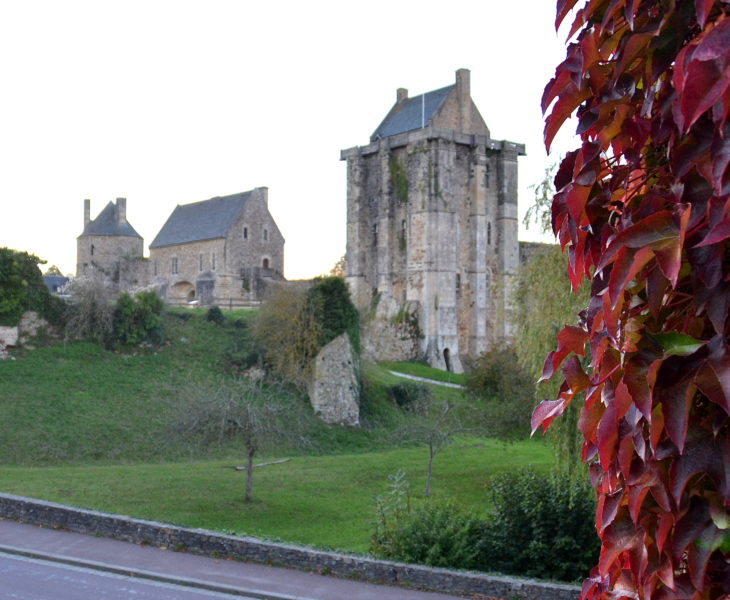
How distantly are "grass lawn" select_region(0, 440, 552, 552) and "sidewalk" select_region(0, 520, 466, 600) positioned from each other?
303 cm

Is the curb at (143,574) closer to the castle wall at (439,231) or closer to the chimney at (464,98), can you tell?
the castle wall at (439,231)

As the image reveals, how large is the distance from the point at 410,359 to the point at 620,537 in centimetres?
4475

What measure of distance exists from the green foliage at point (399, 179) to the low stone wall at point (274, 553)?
1420 inches

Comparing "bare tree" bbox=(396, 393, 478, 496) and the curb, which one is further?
"bare tree" bbox=(396, 393, 478, 496)

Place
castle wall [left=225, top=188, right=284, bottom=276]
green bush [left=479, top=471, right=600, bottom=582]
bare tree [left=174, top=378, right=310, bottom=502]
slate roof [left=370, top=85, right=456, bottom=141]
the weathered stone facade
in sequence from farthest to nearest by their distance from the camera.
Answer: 1. castle wall [left=225, top=188, right=284, bottom=276]
2. slate roof [left=370, top=85, right=456, bottom=141]
3. the weathered stone facade
4. bare tree [left=174, top=378, right=310, bottom=502]
5. green bush [left=479, top=471, right=600, bottom=582]

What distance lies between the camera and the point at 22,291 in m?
29.9

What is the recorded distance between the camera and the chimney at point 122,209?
2539 inches

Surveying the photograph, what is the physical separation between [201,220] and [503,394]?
119 ft

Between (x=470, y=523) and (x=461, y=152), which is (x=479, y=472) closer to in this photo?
(x=470, y=523)

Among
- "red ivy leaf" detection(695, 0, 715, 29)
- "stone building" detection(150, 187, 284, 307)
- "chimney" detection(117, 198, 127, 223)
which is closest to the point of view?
"red ivy leaf" detection(695, 0, 715, 29)

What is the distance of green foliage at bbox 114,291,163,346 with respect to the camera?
3117 cm

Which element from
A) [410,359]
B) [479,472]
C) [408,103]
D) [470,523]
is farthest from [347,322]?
[408,103]

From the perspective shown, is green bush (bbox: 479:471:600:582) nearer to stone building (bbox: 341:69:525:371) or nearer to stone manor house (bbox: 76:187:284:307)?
stone building (bbox: 341:69:525:371)

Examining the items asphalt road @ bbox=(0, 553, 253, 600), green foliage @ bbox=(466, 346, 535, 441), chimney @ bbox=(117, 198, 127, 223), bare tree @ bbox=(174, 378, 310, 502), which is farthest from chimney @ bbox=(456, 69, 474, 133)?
asphalt road @ bbox=(0, 553, 253, 600)
